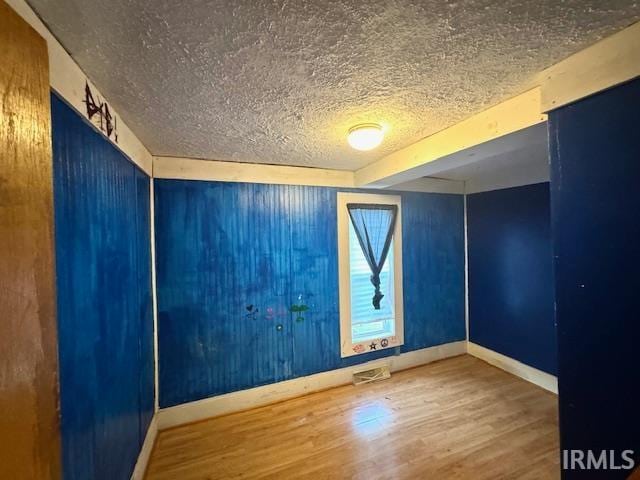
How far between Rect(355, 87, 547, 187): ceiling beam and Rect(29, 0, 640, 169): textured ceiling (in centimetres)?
8

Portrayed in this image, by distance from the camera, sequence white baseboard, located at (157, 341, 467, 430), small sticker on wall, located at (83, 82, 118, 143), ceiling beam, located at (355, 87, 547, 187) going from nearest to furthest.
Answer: small sticker on wall, located at (83, 82, 118, 143) < ceiling beam, located at (355, 87, 547, 187) < white baseboard, located at (157, 341, 467, 430)

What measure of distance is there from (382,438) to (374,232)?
1.99m

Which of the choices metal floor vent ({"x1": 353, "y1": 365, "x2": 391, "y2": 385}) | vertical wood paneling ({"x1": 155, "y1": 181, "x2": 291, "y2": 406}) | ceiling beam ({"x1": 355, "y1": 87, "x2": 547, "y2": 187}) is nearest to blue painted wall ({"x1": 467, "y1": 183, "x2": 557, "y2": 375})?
metal floor vent ({"x1": 353, "y1": 365, "x2": 391, "y2": 385})

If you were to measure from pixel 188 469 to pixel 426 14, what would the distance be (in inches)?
113

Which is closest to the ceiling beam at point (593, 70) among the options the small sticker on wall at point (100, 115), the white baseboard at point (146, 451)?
the small sticker on wall at point (100, 115)

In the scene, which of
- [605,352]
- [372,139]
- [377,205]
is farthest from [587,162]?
[377,205]

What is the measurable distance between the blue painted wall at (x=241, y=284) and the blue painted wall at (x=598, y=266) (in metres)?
1.97

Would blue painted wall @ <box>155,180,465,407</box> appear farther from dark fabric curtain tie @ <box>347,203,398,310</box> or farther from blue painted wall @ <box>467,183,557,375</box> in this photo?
blue painted wall @ <box>467,183,557,375</box>

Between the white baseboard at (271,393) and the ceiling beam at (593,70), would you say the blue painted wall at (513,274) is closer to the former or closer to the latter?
the white baseboard at (271,393)

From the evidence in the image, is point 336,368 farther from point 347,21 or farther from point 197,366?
point 347,21

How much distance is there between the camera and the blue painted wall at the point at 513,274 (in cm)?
267

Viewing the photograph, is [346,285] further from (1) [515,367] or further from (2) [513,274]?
(1) [515,367]

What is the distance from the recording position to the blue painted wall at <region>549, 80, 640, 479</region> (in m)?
0.89

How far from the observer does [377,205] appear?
3.03m
